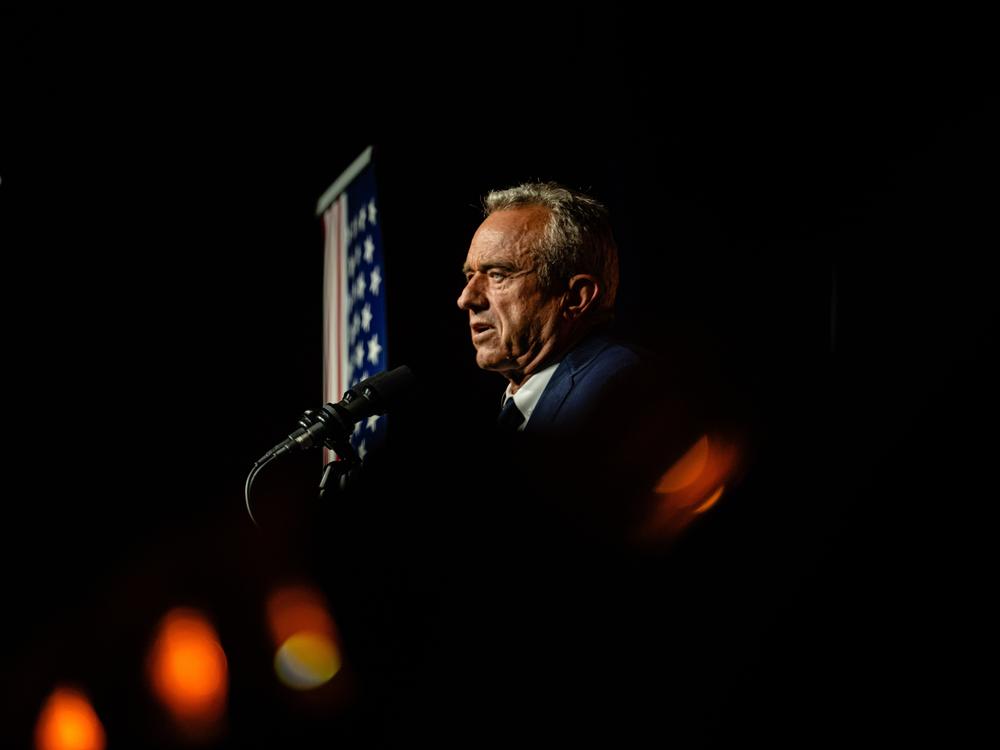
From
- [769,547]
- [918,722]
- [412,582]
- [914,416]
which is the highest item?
[412,582]

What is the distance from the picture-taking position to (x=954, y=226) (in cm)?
187

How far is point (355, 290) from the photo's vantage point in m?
3.01

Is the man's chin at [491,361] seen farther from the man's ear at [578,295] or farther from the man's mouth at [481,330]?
the man's ear at [578,295]

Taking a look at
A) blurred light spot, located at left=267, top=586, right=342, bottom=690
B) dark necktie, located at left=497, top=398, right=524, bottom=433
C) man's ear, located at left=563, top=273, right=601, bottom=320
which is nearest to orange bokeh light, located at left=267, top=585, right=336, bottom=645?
blurred light spot, located at left=267, top=586, right=342, bottom=690

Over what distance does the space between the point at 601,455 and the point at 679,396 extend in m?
0.26

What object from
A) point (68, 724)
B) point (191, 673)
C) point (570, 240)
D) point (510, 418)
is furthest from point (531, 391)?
point (68, 724)

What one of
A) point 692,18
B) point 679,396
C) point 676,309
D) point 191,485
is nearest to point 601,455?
point 679,396

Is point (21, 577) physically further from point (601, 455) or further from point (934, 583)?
point (934, 583)

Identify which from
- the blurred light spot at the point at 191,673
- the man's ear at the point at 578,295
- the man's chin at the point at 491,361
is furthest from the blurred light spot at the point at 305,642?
the man's ear at the point at 578,295

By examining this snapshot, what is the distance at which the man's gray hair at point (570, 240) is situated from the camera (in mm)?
1761

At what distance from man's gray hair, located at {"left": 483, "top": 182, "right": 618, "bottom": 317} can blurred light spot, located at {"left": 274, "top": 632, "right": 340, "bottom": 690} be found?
113cm

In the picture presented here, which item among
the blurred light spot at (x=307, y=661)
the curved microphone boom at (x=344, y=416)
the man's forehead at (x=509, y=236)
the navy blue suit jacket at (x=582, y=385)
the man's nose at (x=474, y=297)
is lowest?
the blurred light spot at (x=307, y=661)

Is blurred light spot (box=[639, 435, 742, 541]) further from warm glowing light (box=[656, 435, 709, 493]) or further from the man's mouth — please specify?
the man's mouth

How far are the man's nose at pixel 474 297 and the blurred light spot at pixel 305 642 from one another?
0.91m
